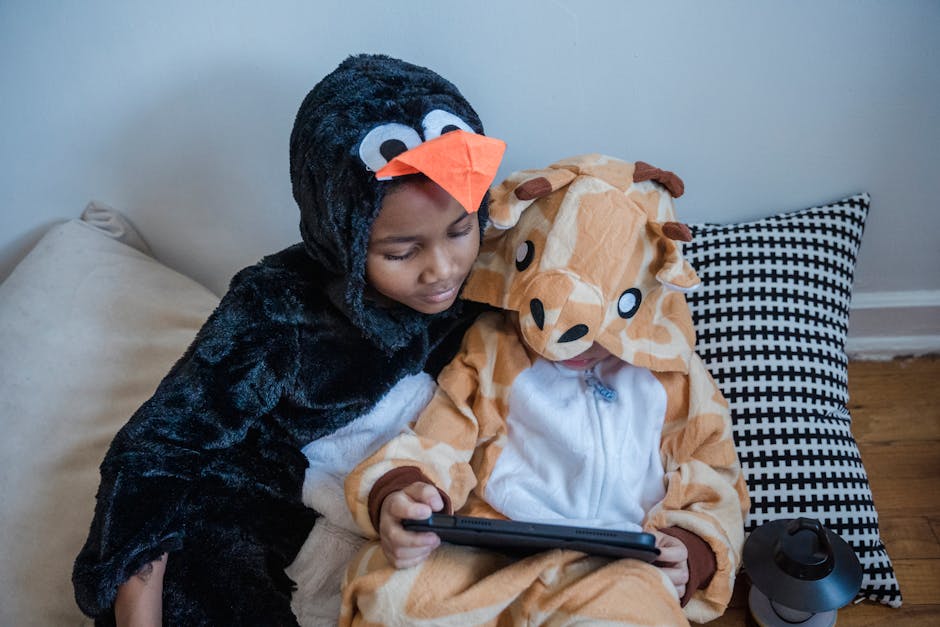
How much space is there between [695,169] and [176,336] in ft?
2.89

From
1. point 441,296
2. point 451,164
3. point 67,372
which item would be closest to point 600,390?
point 441,296

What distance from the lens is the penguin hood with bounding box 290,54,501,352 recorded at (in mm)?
785

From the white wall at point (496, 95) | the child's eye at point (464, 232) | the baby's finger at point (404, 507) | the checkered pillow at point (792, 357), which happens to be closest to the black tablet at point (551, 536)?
the baby's finger at point (404, 507)

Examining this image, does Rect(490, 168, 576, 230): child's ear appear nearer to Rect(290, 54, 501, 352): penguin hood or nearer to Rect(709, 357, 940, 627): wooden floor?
Rect(290, 54, 501, 352): penguin hood

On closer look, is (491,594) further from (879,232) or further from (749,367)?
(879,232)

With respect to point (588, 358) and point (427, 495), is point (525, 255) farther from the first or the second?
point (427, 495)

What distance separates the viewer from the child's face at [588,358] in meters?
0.98

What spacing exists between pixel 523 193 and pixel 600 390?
0.93 feet

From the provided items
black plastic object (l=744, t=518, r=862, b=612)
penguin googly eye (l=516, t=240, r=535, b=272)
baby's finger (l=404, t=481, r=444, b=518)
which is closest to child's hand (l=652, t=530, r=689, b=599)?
black plastic object (l=744, t=518, r=862, b=612)

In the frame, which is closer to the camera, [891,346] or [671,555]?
[671,555]

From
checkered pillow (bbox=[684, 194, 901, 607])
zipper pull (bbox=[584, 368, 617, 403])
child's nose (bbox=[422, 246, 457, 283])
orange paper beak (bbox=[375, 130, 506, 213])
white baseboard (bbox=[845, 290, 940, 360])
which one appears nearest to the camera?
orange paper beak (bbox=[375, 130, 506, 213])

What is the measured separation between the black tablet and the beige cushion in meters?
0.61

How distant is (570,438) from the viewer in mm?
956

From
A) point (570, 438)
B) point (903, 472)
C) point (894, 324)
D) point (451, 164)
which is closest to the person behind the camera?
point (451, 164)
